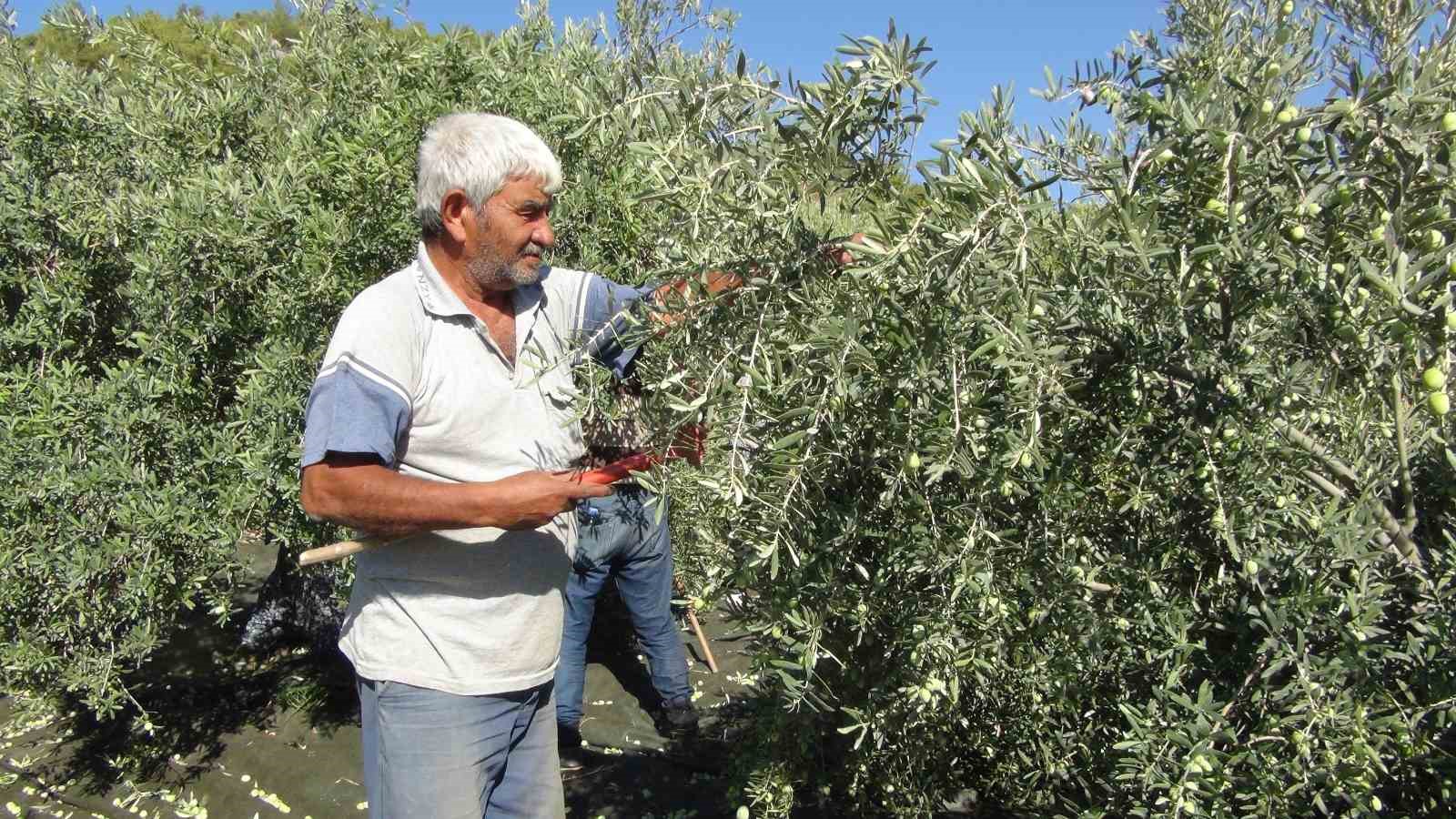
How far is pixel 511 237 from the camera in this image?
2.61 meters

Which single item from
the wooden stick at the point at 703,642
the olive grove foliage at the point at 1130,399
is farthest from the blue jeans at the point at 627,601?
the olive grove foliage at the point at 1130,399

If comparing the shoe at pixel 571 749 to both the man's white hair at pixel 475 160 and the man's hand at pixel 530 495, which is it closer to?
the man's hand at pixel 530 495

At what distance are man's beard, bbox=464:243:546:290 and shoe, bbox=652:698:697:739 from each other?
359cm

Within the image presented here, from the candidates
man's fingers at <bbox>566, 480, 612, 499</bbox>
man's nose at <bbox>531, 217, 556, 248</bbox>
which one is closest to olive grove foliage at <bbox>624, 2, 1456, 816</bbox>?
man's fingers at <bbox>566, 480, 612, 499</bbox>

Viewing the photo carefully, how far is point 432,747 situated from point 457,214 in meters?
1.23

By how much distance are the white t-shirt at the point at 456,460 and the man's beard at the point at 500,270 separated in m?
0.08

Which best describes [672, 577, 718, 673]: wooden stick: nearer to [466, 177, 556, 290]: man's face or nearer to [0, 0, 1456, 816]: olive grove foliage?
[0, 0, 1456, 816]: olive grove foliage

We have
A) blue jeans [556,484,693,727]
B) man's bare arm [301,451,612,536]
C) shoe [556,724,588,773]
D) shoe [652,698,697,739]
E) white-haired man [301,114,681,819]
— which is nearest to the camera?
man's bare arm [301,451,612,536]

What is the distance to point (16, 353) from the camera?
5051mm

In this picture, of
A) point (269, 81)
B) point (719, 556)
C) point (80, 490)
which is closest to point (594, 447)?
point (719, 556)

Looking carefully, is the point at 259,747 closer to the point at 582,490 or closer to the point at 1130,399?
the point at 582,490

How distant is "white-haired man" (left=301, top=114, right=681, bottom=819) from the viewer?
2.46 metres

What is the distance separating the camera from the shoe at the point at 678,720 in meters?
5.75

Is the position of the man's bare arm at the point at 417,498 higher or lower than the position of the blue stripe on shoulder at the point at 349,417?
lower
